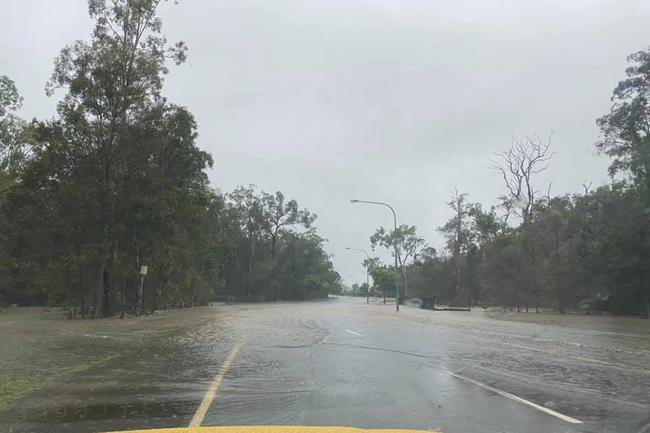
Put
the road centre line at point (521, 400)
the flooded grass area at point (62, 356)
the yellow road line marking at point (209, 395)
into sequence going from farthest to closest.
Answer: the flooded grass area at point (62, 356)
the road centre line at point (521, 400)
the yellow road line marking at point (209, 395)

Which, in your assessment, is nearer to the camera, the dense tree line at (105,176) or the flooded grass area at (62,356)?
the flooded grass area at (62,356)

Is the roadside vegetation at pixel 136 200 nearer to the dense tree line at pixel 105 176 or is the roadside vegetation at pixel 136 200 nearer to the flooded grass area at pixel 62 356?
the dense tree line at pixel 105 176

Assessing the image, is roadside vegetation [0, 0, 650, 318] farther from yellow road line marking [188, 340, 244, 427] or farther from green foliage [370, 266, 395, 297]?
green foliage [370, 266, 395, 297]

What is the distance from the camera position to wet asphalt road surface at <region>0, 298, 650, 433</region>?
7414 mm

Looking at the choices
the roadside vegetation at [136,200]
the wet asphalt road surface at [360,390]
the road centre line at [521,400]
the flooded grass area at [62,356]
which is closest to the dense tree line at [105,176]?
the roadside vegetation at [136,200]

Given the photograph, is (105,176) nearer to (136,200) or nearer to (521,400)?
(136,200)

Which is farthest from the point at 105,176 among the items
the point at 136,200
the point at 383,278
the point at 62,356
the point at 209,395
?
the point at 383,278

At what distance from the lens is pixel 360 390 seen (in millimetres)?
9734

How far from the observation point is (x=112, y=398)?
9.17 m

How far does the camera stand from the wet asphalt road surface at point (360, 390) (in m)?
7.41

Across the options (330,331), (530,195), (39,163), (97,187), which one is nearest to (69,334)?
(330,331)

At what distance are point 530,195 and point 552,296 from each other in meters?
21.2

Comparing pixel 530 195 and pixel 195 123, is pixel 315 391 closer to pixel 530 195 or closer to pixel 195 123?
pixel 195 123

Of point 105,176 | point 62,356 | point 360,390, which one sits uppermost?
point 105,176
